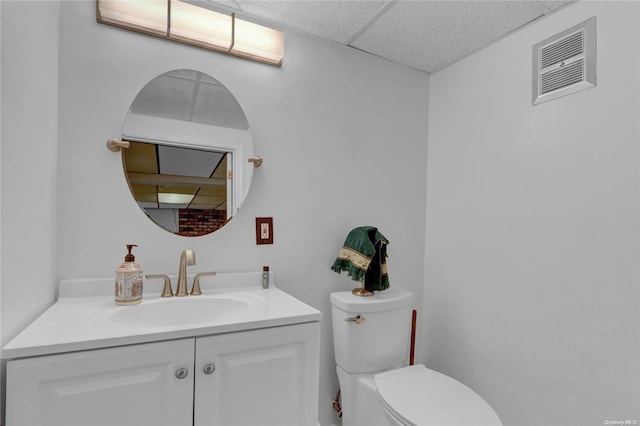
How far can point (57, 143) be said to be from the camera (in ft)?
4.06

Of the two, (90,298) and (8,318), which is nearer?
(8,318)

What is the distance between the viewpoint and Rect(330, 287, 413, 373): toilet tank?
5.16 feet

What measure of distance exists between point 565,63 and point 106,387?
78.9 inches

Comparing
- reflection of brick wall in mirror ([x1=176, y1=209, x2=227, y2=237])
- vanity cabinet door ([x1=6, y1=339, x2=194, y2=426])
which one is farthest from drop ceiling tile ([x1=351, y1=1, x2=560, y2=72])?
vanity cabinet door ([x1=6, y1=339, x2=194, y2=426])

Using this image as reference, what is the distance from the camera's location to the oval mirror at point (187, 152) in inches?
53.9

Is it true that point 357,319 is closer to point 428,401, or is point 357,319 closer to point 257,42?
point 428,401

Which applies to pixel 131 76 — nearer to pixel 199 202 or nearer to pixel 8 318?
pixel 199 202

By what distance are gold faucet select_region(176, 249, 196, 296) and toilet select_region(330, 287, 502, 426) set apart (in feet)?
2.26

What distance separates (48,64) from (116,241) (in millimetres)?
647

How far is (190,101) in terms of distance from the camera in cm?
145

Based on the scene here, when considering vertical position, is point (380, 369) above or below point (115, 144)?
below

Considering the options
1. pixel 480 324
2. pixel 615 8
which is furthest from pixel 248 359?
pixel 615 8

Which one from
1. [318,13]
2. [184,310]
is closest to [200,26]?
[318,13]

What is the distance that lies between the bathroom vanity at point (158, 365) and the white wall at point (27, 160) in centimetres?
9
